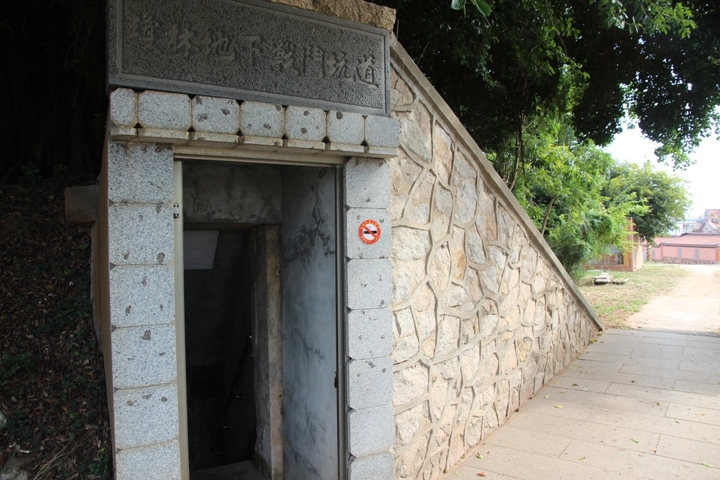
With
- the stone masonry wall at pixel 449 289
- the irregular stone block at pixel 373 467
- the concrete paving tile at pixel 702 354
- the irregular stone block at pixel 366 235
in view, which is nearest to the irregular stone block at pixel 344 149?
the irregular stone block at pixel 366 235

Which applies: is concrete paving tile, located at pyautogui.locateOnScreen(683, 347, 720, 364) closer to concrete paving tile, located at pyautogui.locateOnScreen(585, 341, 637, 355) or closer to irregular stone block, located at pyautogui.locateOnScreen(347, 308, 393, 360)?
concrete paving tile, located at pyautogui.locateOnScreen(585, 341, 637, 355)

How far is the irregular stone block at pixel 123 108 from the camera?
8.03 feet

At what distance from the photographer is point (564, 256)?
45.6ft

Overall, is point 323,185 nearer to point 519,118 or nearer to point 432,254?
point 432,254

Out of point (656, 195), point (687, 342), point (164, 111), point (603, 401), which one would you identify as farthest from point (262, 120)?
point (656, 195)

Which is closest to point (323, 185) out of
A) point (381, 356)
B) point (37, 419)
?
point (381, 356)

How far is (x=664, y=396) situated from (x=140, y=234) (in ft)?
17.1

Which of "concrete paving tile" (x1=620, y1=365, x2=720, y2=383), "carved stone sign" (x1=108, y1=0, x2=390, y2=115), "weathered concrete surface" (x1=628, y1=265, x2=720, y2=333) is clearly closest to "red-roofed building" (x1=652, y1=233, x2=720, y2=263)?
"weathered concrete surface" (x1=628, y1=265, x2=720, y2=333)

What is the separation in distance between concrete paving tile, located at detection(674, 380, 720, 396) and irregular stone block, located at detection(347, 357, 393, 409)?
3821 millimetres

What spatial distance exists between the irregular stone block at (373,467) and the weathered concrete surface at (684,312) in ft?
22.3

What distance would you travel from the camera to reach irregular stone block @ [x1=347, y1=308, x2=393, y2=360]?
3.27 meters

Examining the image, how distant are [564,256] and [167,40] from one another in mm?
13055

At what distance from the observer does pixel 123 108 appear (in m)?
2.48

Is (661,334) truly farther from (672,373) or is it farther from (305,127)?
(305,127)
